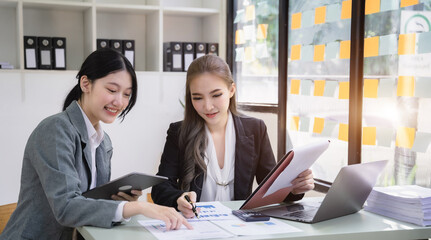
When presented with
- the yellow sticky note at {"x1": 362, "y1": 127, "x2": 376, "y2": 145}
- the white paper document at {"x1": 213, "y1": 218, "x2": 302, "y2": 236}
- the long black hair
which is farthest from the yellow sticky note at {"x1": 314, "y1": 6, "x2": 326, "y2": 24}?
the white paper document at {"x1": 213, "y1": 218, "x2": 302, "y2": 236}

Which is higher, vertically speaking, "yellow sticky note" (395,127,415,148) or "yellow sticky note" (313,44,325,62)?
"yellow sticky note" (313,44,325,62)

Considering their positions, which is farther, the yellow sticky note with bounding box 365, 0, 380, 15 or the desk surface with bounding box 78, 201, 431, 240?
the yellow sticky note with bounding box 365, 0, 380, 15

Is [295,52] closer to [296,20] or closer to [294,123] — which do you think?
[296,20]

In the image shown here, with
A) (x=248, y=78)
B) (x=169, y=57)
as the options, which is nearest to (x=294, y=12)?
(x=248, y=78)

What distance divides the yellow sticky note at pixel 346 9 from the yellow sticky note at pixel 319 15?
0.72 ft

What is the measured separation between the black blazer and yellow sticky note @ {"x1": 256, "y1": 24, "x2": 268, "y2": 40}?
6.63ft

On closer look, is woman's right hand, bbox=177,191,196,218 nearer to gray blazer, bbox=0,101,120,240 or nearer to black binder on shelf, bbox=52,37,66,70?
gray blazer, bbox=0,101,120,240

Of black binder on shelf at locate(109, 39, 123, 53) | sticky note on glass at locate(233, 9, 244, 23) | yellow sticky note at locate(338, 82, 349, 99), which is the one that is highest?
sticky note on glass at locate(233, 9, 244, 23)

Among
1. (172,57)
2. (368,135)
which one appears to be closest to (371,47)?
(368,135)

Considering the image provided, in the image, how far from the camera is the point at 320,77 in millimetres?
3656

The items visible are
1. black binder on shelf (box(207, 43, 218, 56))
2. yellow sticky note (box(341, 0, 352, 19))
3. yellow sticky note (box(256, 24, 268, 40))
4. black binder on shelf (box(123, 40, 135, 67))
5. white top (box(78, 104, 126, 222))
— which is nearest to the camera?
white top (box(78, 104, 126, 222))

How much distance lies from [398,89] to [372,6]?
1.75 ft

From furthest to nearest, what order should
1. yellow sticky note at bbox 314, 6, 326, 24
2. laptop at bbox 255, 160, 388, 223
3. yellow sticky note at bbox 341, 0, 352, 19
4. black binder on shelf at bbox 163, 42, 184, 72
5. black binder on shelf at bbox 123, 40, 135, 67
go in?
black binder on shelf at bbox 163, 42, 184, 72 → black binder on shelf at bbox 123, 40, 135, 67 → yellow sticky note at bbox 314, 6, 326, 24 → yellow sticky note at bbox 341, 0, 352, 19 → laptop at bbox 255, 160, 388, 223

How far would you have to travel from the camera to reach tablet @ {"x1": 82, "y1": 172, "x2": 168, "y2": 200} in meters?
1.72
